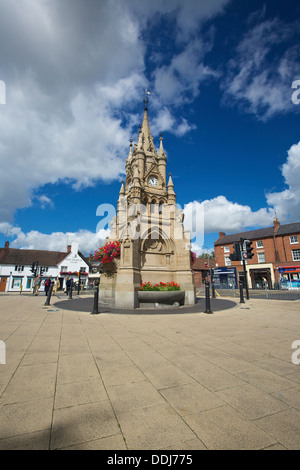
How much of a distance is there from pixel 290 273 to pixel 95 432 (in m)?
39.3

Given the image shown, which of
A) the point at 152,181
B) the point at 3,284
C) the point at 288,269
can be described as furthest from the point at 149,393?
the point at 3,284

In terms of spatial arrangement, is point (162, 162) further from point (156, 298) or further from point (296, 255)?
point (296, 255)

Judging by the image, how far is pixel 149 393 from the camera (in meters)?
2.78

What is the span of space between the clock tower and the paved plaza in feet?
19.9

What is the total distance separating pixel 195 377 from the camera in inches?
127

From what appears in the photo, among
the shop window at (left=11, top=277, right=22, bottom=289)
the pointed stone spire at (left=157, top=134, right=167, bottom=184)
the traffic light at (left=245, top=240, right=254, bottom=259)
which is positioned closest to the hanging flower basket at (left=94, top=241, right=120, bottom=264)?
the pointed stone spire at (left=157, top=134, right=167, bottom=184)

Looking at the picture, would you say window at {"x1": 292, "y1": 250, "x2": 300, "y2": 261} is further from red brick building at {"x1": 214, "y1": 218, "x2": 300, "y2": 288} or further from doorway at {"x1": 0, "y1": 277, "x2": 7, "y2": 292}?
doorway at {"x1": 0, "y1": 277, "x2": 7, "y2": 292}

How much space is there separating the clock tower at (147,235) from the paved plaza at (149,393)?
608 centimetres

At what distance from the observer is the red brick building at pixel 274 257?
33688mm

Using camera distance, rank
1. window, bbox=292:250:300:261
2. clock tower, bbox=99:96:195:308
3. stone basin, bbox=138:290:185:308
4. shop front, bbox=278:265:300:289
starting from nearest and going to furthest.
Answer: stone basin, bbox=138:290:185:308 → clock tower, bbox=99:96:195:308 → shop front, bbox=278:265:300:289 → window, bbox=292:250:300:261

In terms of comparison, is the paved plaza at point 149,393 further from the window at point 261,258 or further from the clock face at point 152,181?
the window at point 261,258

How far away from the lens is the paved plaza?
77.1 inches

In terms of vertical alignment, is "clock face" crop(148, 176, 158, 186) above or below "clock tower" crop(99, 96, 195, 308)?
above
